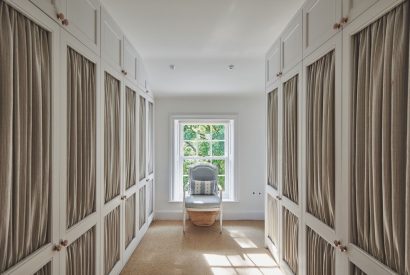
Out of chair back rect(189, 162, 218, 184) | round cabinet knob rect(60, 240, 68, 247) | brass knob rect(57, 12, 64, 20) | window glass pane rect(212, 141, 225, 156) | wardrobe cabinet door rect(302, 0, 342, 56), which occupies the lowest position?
round cabinet knob rect(60, 240, 68, 247)

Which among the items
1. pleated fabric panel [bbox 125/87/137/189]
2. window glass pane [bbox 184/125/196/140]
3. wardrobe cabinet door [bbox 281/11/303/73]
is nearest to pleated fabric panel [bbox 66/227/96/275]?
pleated fabric panel [bbox 125/87/137/189]

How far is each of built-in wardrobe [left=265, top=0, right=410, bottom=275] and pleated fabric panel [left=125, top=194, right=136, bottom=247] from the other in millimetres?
1773

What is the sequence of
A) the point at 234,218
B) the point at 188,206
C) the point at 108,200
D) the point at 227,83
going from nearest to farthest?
the point at 108,200, the point at 188,206, the point at 227,83, the point at 234,218

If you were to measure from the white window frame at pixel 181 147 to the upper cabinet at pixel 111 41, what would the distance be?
2301 mm

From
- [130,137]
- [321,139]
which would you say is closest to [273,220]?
[321,139]

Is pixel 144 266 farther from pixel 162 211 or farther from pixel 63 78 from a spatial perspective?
pixel 63 78

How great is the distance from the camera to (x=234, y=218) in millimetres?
5016

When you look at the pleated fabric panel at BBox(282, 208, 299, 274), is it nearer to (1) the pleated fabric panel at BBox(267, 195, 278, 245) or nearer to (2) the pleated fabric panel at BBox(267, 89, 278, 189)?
(1) the pleated fabric panel at BBox(267, 195, 278, 245)

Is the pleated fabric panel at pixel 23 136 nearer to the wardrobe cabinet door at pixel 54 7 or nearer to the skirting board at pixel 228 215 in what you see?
the wardrobe cabinet door at pixel 54 7

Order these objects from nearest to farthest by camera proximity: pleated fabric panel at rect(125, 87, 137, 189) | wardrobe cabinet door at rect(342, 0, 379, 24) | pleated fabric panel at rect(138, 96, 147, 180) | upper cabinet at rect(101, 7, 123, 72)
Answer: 1. wardrobe cabinet door at rect(342, 0, 379, 24)
2. upper cabinet at rect(101, 7, 123, 72)
3. pleated fabric panel at rect(125, 87, 137, 189)
4. pleated fabric panel at rect(138, 96, 147, 180)

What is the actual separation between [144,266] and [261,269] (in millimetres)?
1299

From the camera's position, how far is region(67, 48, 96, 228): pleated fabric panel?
1.85 metres

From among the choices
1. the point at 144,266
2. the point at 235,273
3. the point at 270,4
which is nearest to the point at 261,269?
the point at 235,273

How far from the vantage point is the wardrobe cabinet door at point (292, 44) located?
2422 millimetres
